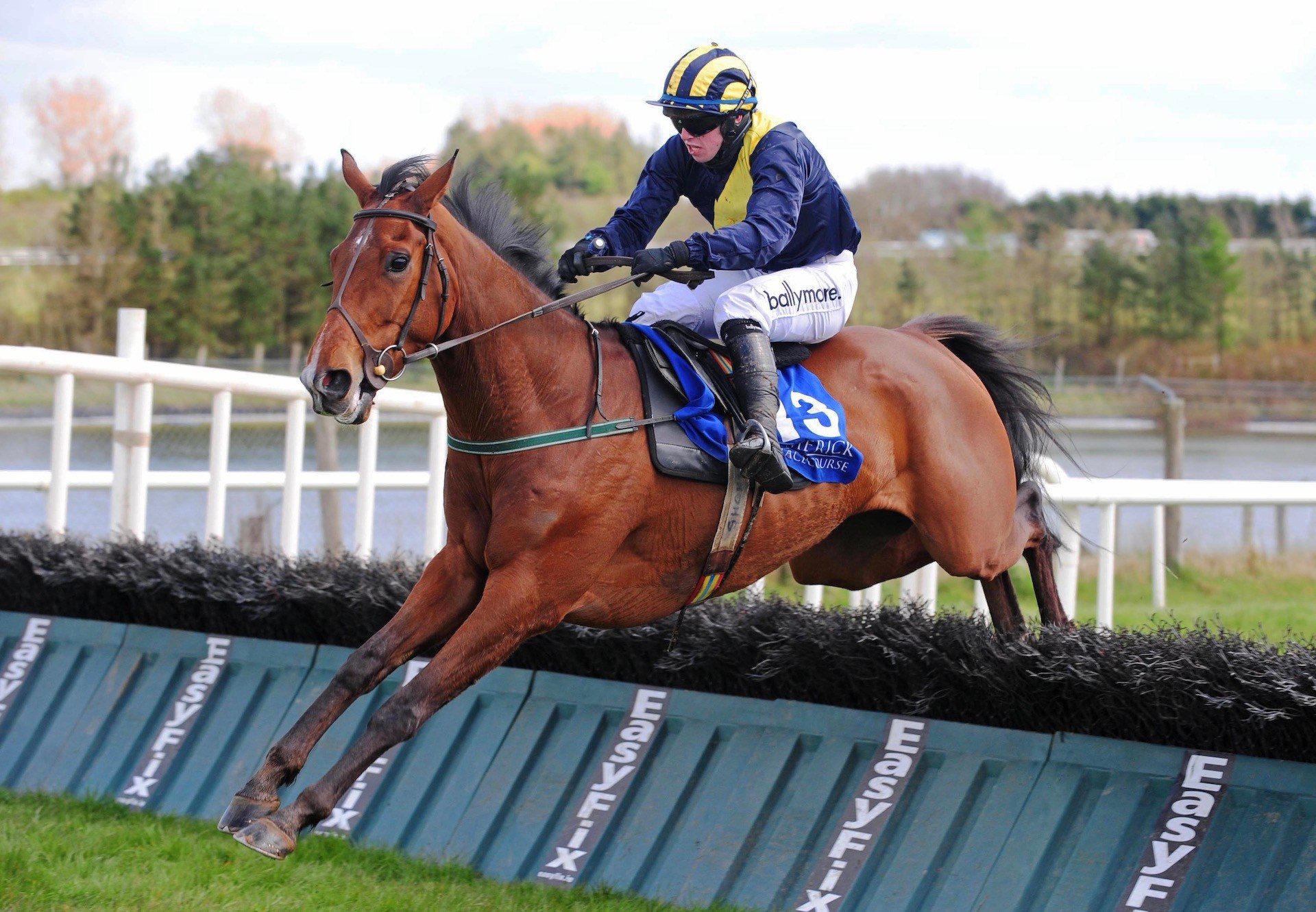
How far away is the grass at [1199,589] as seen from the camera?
823cm

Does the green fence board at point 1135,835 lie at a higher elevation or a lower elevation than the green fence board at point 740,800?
higher

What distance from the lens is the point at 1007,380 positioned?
4.92 m

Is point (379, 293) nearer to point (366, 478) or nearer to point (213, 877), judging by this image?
point (213, 877)

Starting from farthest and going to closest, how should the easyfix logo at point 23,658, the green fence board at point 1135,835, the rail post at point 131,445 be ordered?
the rail post at point 131,445 < the easyfix logo at point 23,658 < the green fence board at point 1135,835

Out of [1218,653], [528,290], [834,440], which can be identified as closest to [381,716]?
[528,290]

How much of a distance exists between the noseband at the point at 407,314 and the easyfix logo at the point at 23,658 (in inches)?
106

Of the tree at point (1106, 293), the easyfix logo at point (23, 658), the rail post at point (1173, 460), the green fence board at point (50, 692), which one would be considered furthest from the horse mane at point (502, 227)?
the tree at point (1106, 293)

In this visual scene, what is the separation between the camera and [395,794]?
14.4 ft

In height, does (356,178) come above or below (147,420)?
above

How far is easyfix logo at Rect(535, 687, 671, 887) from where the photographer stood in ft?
13.0

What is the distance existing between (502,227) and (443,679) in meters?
1.29

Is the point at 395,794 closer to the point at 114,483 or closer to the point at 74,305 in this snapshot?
the point at 114,483

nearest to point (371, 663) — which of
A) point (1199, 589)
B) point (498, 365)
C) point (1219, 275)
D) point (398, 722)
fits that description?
point (398, 722)

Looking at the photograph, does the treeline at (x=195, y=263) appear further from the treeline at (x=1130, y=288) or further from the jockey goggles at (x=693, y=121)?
the jockey goggles at (x=693, y=121)
